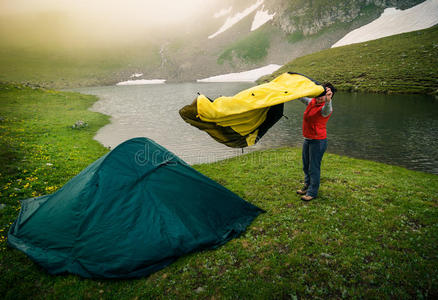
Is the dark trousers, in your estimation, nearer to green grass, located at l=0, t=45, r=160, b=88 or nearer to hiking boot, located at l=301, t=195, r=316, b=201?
hiking boot, located at l=301, t=195, r=316, b=201

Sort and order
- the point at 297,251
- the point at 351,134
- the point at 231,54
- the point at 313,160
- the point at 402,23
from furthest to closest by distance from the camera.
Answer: the point at 231,54, the point at 402,23, the point at 351,134, the point at 313,160, the point at 297,251

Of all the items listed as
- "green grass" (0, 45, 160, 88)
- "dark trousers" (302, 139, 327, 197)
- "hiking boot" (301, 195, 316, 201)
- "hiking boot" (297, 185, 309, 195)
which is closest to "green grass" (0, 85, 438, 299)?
"hiking boot" (301, 195, 316, 201)

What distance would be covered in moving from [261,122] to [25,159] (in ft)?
45.1

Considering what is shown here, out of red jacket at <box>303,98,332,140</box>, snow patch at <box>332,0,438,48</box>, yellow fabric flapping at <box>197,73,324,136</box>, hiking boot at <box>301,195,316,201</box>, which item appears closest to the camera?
yellow fabric flapping at <box>197,73,324,136</box>

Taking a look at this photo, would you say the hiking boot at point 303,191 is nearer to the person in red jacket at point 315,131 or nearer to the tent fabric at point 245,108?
the person in red jacket at point 315,131

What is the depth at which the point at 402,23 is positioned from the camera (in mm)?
98250

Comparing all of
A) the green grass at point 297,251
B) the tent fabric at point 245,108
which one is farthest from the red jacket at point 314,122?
the green grass at point 297,251

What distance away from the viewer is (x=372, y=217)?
7.18 meters

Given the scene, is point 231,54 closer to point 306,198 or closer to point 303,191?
point 303,191

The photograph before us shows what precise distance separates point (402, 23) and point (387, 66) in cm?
6529

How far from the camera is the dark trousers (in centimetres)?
Result: 751

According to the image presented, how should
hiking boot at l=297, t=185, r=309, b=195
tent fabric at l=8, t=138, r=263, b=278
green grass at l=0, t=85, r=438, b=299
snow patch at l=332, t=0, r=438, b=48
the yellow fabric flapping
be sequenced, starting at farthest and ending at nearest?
1. snow patch at l=332, t=0, r=438, b=48
2. hiking boot at l=297, t=185, r=309, b=195
3. the yellow fabric flapping
4. tent fabric at l=8, t=138, r=263, b=278
5. green grass at l=0, t=85, r=438, b=299

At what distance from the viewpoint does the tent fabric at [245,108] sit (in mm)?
6152

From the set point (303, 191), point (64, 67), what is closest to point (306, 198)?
point (303, 191)
